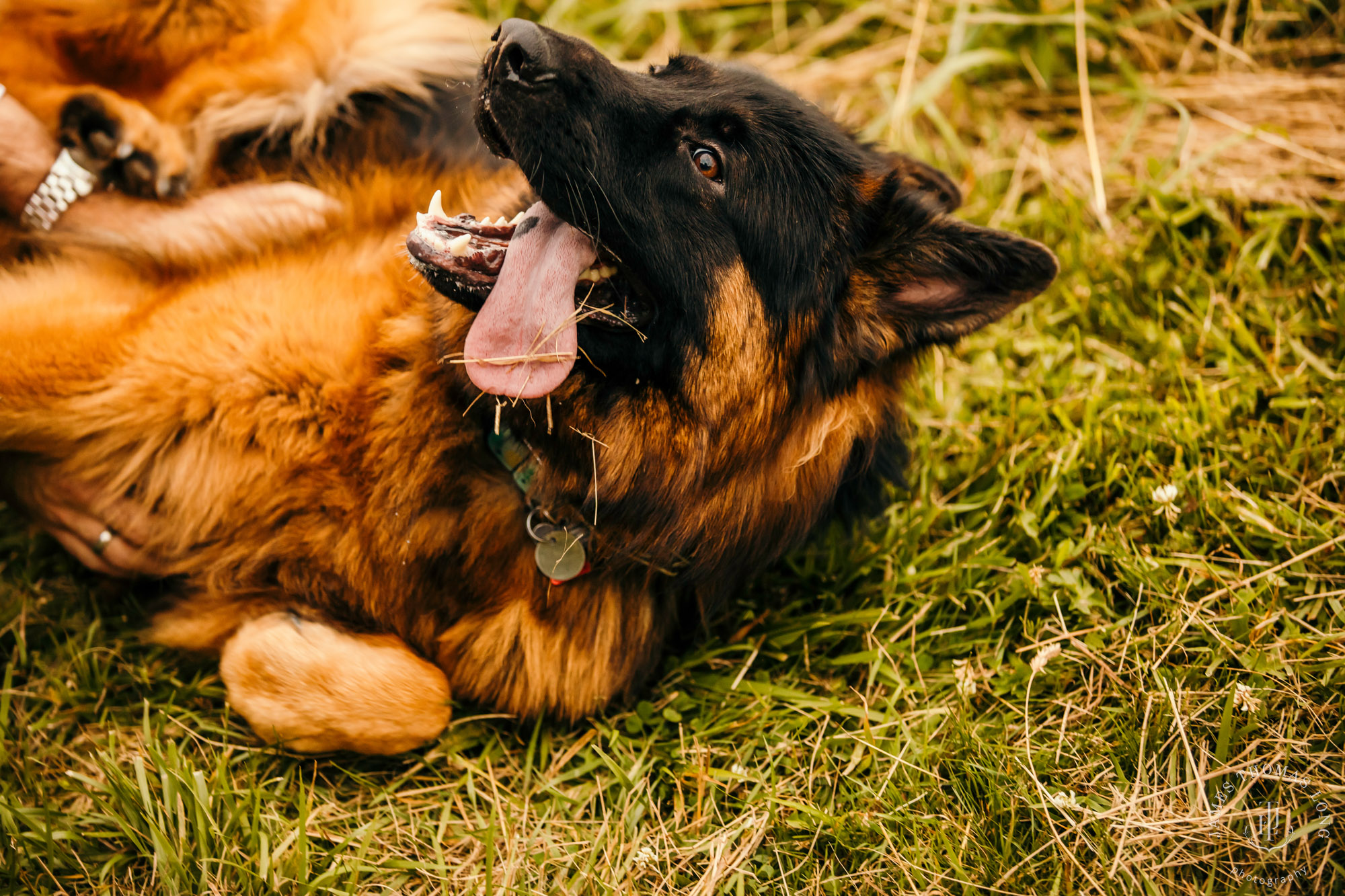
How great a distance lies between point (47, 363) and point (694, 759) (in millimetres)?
2244

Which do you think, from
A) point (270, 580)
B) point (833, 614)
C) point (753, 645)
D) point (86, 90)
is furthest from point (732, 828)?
point (86, 90)

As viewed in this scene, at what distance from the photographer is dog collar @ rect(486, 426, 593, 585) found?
260 cm

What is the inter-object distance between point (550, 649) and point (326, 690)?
2.14 feet

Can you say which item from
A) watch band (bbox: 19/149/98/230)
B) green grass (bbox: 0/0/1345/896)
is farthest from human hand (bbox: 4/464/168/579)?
watch band (bbox: 19/149/98/230)

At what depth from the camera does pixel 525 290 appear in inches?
92.9

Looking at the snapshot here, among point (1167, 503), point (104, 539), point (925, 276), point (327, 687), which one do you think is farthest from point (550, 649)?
point (1167, 503)

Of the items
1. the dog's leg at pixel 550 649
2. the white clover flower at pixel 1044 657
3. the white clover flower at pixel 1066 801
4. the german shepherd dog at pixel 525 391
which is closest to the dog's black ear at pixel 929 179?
the german shepherd dog at pixel 525 391

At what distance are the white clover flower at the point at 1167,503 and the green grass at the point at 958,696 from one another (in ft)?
0.07

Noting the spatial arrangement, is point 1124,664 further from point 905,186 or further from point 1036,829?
point 905,186

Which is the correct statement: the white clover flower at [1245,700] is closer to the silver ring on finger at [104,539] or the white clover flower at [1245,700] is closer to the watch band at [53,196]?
the silver ring on finger at [104,539]

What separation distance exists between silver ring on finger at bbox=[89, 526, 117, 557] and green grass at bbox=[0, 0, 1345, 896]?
0.85ft

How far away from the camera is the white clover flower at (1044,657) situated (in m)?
2.71

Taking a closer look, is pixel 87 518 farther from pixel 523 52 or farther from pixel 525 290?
pixel 523 52

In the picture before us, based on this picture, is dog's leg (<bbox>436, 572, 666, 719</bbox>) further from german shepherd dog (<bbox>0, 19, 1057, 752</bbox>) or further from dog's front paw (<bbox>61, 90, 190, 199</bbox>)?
dog's front paw (<bbox>61, 90, 190, 199</bbox>)
